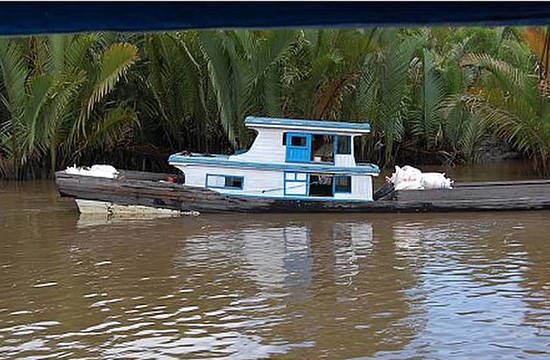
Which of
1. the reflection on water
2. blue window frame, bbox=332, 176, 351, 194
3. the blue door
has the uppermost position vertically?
the blue door

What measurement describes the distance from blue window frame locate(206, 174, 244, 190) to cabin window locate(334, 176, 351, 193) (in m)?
1.64

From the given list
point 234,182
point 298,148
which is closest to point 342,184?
point 298,148

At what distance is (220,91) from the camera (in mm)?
19922

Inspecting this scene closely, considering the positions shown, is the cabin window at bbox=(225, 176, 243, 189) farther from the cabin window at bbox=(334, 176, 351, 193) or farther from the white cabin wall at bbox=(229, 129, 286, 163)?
the cabin window at bbox=(334, 176, 351, 193)

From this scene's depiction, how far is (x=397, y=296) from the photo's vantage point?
8734mm

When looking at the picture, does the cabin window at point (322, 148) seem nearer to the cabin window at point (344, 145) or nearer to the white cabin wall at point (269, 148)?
the cabin window at point (344, 145)

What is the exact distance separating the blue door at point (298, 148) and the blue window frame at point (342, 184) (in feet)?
2.09

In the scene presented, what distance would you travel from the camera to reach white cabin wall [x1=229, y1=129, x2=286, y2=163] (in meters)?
15.0

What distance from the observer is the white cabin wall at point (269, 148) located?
15.0 m

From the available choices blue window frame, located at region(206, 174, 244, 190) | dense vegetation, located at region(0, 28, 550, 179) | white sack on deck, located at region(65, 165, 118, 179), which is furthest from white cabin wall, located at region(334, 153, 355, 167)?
white sack on deck, located at region(65, 165, 118, 179)

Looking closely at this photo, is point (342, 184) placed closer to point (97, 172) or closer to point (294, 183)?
point (294, 183)

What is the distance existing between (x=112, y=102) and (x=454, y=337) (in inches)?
642

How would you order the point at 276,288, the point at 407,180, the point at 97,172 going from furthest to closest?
the point at 407,180, the point at 97,172, the point at 276,288

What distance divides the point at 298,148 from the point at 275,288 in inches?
243
